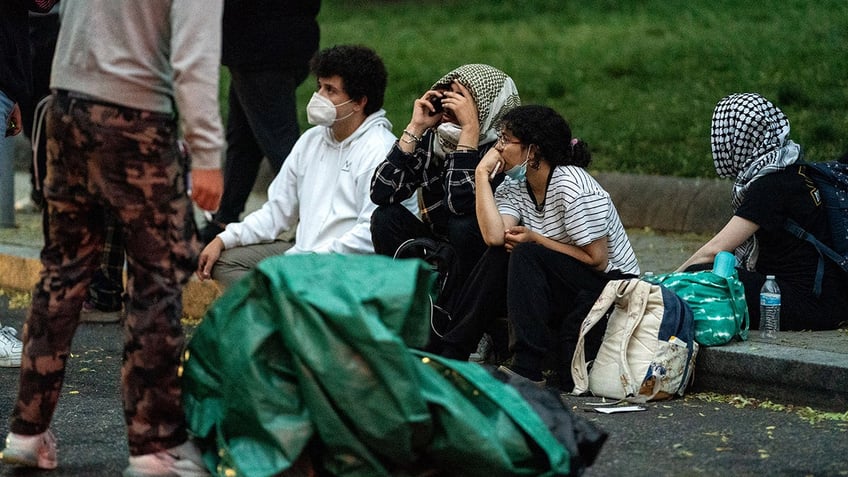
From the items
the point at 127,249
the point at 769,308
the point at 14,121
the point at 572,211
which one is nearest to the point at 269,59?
the point at 14,121

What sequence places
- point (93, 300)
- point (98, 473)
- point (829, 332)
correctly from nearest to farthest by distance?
point (98, 473) < point (829, 332) < point (93, 300)

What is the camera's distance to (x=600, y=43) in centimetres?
1095

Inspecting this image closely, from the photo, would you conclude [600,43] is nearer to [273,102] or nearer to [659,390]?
[273,102]

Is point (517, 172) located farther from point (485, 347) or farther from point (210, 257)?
point (210, 257)

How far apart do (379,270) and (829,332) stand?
2.35 m

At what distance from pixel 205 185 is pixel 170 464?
762 mm

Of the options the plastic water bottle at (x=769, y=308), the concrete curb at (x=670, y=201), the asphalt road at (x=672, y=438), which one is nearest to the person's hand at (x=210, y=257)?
the asphalt road at (x=672, y=438)

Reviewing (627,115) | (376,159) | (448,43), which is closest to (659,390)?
(376,159)

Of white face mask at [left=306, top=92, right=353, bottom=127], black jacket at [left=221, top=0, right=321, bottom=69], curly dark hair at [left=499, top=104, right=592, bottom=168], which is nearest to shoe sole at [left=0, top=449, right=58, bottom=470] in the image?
white face mask at [left=306, top=92, right=353, bottom=127]

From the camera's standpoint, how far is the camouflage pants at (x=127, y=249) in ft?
11.3

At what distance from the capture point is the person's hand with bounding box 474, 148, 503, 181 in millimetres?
4941

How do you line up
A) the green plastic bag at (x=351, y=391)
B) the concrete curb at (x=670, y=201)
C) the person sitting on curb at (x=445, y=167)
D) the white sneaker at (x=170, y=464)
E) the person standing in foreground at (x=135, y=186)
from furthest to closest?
the concrete curb at (x=670, y=201), the person sitting on curb at (x=445, y=167), the white sneaker at (x=170, y=464), the person standing in foreground at (x=135, y=186), the green plastic bag at (x=351, y=391)

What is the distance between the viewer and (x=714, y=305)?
480cm

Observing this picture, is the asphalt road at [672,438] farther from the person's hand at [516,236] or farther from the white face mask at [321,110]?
the white face mask at [321,110]
